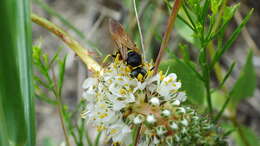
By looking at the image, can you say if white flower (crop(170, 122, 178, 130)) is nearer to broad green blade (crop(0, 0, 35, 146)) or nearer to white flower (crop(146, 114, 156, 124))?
white flower (crop(146, 114, 156, 124))

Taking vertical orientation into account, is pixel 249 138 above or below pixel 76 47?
below

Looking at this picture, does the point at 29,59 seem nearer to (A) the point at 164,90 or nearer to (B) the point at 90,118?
(B) the point at 90,118

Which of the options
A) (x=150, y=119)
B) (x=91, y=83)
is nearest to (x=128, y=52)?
(x=91, y=83)

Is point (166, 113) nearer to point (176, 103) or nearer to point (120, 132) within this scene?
point (176, 103)

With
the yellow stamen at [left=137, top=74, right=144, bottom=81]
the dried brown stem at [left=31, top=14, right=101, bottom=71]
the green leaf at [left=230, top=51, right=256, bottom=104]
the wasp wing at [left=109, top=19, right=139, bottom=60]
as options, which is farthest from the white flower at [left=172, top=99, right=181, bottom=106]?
the green leaf at [left=230, top=51, right=256, bottom=104]

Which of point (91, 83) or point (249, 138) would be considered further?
point (249, 138)
